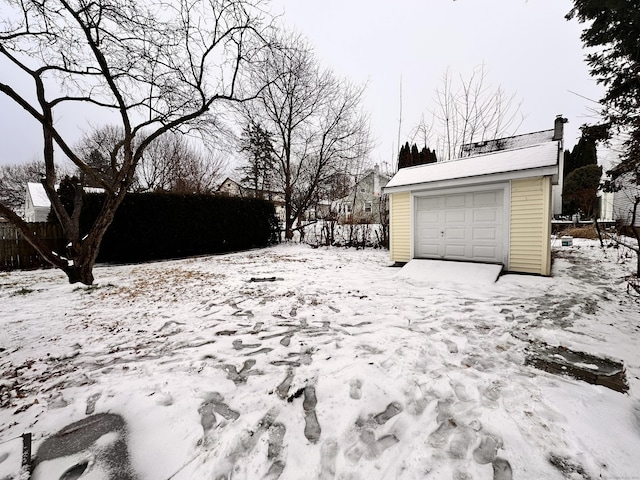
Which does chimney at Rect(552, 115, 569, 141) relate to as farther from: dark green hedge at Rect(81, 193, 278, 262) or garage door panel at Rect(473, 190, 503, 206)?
dark green hedge at Rect(81, 193, 278, 262)

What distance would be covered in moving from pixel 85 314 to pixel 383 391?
450 cm

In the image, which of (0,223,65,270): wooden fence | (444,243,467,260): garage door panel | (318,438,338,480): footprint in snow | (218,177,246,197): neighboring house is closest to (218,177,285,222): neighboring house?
(218,177,246,197): neighboring house

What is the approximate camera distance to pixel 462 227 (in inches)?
277

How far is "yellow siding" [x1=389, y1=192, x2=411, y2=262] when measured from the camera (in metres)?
7.99

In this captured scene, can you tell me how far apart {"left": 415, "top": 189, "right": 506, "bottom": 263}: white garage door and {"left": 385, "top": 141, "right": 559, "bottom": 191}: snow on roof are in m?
0.54

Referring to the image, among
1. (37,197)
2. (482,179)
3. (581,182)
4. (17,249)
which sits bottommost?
(17,249)

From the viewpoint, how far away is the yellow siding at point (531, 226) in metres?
5.88

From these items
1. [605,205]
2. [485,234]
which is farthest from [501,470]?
[605,205]

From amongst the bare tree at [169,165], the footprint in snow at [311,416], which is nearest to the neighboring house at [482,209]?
the footprint in snow at [311,416]

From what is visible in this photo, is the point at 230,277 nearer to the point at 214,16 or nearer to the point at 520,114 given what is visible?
the point at 214,16

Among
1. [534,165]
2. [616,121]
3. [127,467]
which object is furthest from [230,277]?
[616,121]

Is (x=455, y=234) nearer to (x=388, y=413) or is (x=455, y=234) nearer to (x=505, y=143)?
(x=388, y=413)

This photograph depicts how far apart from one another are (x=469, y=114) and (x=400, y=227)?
358 inches

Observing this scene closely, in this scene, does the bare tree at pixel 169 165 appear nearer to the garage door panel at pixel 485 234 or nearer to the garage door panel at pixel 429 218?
the garage door panel at pixel 429 218
